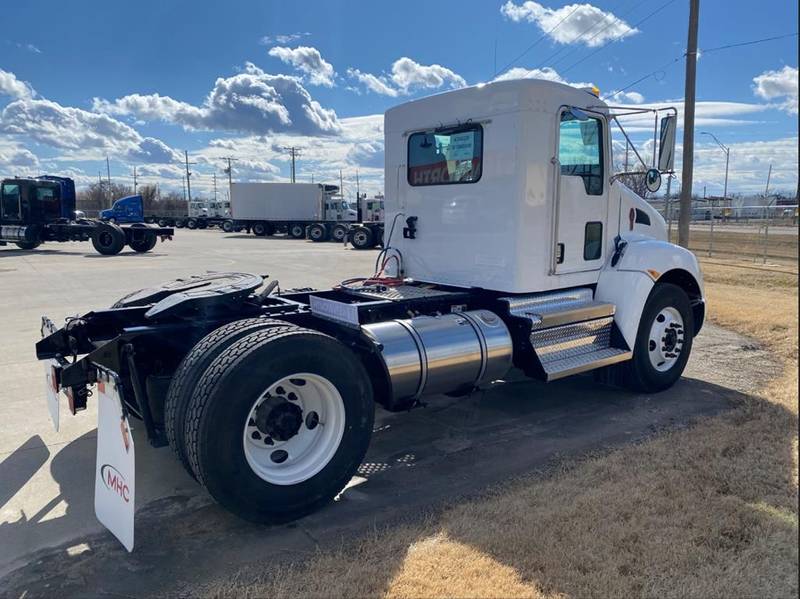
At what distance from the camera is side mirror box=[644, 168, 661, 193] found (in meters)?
5.48

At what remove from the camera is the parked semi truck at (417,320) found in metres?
3.41

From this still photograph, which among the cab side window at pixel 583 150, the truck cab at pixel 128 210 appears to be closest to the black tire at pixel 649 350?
the cab side window at pixel 583 150

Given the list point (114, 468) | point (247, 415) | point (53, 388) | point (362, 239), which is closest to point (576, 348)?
point (247, 415)

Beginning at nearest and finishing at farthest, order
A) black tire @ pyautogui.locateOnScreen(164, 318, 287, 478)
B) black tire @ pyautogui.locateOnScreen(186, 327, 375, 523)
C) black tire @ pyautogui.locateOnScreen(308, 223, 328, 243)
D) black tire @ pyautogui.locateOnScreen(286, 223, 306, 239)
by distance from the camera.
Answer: black tire @ pyautogui.locateOnScreen(186, 327, 375, 523), black tire @ pyautogui.locateOnScreen(164, 318, 287, 478), black tire @ pyautogui.locateOnScreen(308, 223, 328, 243), black tire @ pyautogui.locateOnScreen(286, 223, 306, 239)

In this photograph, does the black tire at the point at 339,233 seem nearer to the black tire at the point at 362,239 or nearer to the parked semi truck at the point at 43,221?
the black tire at the point at 362,239

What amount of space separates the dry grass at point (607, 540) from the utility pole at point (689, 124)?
10.6m

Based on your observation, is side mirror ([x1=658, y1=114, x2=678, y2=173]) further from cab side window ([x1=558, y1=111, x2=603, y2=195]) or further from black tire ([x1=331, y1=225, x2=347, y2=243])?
black tire ([x1=331, y1=225, x2=347, y2=243])

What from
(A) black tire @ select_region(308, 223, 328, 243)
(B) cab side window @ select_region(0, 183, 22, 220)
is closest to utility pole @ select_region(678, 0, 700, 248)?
(B) cab side window @ select_region(0, 183, 22, 220)

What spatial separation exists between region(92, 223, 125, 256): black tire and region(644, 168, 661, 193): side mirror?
21.5 metres

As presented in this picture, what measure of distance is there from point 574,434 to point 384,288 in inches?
83.0

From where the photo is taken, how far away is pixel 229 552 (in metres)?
3.25

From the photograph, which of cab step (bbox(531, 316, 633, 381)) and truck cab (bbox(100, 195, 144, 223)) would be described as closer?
cab step (bbox(531, 316, 633, 381))

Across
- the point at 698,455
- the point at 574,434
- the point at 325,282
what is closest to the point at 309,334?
the point at 574,434

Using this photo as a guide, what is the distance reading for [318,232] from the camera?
121ft
